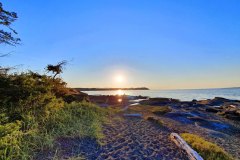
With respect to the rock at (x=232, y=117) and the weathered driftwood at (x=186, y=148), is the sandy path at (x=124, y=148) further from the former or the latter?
the rock at (x=232, y=117)

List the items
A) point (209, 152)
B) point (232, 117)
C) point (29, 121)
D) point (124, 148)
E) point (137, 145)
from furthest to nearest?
1. point (232, 117)
2. point (137, 145)
3. point (209, 152)
4. point (29, 121)
5. point (124, 148)

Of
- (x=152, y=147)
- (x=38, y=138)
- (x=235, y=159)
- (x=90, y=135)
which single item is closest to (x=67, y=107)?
(x=90, y=135)

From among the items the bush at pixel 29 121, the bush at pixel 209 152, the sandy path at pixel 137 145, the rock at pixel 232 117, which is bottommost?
the rock at pixel 232 117

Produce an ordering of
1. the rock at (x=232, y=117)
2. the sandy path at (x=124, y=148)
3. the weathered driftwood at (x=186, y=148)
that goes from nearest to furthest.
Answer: the weathered driftwood at (x=186, y=148)
the sandy path at (x=124, y=148)
the rock at (x=232, y=117)

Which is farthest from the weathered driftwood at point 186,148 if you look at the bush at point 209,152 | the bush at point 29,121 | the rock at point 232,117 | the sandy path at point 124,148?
the rock at point 232,117

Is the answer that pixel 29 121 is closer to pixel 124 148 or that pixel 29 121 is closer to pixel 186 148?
pixel 124 148

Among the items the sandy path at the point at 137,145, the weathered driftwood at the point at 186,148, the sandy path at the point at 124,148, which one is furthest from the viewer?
the sandy path at the point at 137,145

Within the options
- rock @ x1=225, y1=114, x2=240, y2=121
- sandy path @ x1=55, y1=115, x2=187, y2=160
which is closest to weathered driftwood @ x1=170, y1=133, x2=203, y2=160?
sandy path @ x1=55, y1=115, x2=187, y2=160

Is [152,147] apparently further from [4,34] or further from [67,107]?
[4,34]

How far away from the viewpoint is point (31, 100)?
8.77 meters

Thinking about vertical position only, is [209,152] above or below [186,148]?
below

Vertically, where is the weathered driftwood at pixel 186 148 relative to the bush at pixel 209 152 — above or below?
above

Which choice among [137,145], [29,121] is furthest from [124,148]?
[29,121]

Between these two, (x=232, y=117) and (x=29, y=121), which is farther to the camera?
(x=232, y=117)
